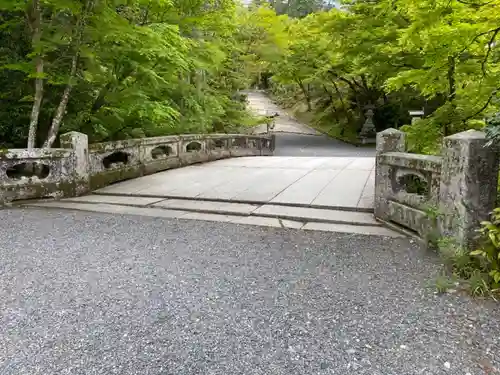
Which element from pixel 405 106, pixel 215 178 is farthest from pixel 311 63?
pixel 215 178

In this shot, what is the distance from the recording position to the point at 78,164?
5676mm

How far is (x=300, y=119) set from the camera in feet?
95.2

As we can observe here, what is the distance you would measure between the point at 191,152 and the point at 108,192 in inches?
132

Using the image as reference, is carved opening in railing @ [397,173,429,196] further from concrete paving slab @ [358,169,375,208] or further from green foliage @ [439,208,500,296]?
green foliage @ [439,208,500,296]

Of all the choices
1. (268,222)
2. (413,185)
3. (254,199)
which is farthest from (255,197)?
(413,185)

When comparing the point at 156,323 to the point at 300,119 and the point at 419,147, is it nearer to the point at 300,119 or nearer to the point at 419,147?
the point at 419,147

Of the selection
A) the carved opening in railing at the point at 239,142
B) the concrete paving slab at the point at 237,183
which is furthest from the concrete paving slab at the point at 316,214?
the carved opening in railing at the point at 239,142

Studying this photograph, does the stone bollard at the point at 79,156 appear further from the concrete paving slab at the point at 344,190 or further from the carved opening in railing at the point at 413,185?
the carved opening in railing at the point at 413,185

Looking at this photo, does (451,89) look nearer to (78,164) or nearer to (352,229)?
(352,229)

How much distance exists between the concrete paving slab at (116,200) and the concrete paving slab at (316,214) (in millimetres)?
1630

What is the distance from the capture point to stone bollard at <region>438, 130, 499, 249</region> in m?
2.89

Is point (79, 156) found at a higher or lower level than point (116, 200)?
higher

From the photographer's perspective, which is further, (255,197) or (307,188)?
(307,188)

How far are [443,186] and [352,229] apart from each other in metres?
1.13
